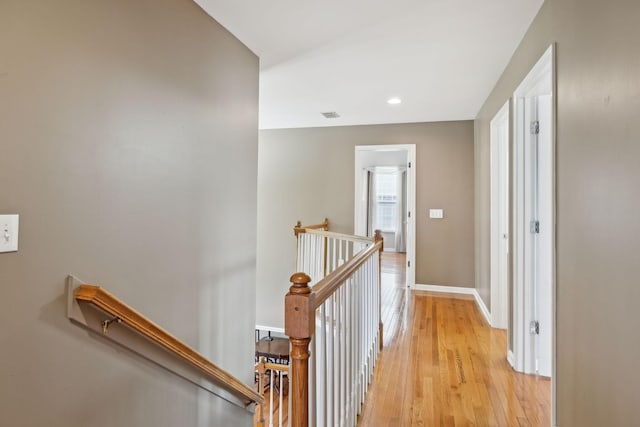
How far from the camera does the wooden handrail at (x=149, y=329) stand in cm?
142

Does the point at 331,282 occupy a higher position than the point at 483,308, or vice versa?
the point at 331,282

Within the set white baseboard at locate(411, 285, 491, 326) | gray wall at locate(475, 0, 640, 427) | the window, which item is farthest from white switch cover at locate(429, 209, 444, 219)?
the window

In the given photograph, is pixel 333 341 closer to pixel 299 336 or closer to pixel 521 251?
pixel 299 336

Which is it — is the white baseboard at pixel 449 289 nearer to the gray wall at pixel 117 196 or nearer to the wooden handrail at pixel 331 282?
the gray wall at pixel 117 196

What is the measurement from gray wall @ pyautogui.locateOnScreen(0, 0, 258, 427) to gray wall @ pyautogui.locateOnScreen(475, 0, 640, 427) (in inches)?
77.9

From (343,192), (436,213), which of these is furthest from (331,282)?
(343,192)

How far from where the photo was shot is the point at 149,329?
161 centimetres

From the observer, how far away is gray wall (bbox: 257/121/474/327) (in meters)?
5.02

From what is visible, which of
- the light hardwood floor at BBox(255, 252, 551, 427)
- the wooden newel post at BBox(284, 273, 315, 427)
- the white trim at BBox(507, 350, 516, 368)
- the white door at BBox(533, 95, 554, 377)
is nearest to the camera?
the wooden newel post at BBox(284, 273, 315, 427)

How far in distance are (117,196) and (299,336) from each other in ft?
3.71

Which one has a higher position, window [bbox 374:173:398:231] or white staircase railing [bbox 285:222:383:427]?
window [bbox 374:173:398:231]

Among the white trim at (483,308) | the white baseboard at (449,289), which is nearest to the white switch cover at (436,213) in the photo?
the white baseboard at (449,289)

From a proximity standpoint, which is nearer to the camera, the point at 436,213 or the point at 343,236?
the point at 343,236

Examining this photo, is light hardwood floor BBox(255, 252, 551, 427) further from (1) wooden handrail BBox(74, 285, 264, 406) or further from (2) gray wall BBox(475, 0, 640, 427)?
(1) wooden handrail BBox(74, 285, 264, 406)
